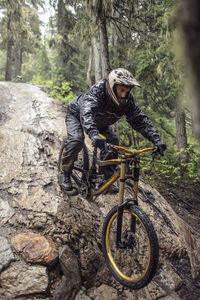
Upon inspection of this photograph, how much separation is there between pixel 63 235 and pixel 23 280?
86 centimetres

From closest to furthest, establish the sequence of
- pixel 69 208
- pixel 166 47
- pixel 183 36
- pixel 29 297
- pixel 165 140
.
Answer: pixel 183 36, pixel 29 297, pixel 69 208, pixel 166 47, pixel 165 140

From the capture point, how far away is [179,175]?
736cm

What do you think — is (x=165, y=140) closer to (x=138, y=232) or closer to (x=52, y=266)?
(x=138, y=232)

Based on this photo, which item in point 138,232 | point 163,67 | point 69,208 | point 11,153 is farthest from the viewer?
point 163,67

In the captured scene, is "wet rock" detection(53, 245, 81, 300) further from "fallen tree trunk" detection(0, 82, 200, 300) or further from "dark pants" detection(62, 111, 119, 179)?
"dark pants" detection(62, 111, 119, 179)

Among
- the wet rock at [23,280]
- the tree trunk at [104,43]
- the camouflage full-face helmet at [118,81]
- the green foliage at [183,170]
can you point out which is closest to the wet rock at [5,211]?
the wet rock at [23,280]

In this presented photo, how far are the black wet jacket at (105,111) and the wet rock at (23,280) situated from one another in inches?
84.5

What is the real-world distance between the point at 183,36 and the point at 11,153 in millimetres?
5085

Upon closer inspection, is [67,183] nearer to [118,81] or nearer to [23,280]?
[23,280]

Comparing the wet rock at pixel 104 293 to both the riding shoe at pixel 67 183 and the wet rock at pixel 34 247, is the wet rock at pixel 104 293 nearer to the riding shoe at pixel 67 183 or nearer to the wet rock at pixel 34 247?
the wet rock at pixel 34 247

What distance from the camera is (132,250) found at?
3205 mm

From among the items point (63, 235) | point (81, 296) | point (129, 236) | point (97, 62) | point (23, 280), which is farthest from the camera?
point (97, 62)

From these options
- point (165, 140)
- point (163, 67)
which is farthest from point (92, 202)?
point (165, 140)

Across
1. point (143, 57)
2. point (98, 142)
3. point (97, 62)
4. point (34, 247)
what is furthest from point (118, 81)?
point (97, 62)
